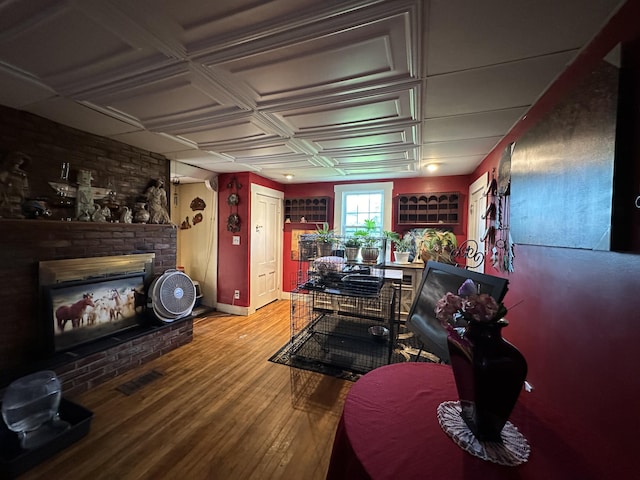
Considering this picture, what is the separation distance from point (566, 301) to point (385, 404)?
3.36 feet

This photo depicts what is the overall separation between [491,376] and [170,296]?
9.80 feet

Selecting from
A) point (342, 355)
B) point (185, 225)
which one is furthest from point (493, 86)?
point (185, 225)

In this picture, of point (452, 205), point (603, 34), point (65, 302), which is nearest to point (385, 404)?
point (603, 34)

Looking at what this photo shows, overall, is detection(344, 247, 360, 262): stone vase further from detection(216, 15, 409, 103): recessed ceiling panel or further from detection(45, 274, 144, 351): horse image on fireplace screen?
detection(45, 274, 144, 351): horse image on fireplace screen

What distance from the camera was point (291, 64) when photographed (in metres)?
1.31

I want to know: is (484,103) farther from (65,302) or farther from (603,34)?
(65,302)

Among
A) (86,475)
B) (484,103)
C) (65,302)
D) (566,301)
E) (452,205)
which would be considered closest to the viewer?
(566,301)

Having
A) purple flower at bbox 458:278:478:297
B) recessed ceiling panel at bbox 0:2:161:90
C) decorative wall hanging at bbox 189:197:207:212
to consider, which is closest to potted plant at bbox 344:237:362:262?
purple flower at bbox 458:278:478:297

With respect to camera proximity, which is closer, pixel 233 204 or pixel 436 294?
pixel 436 294

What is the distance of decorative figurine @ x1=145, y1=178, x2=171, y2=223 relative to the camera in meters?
2.88

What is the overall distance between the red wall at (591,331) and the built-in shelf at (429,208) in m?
2.20

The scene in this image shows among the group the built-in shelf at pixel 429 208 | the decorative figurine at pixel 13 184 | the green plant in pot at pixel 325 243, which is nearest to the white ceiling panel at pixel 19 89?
the decorative figurine at pixel 13 184

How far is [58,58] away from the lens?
133 centimetres

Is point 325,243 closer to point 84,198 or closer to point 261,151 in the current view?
point 261,151
